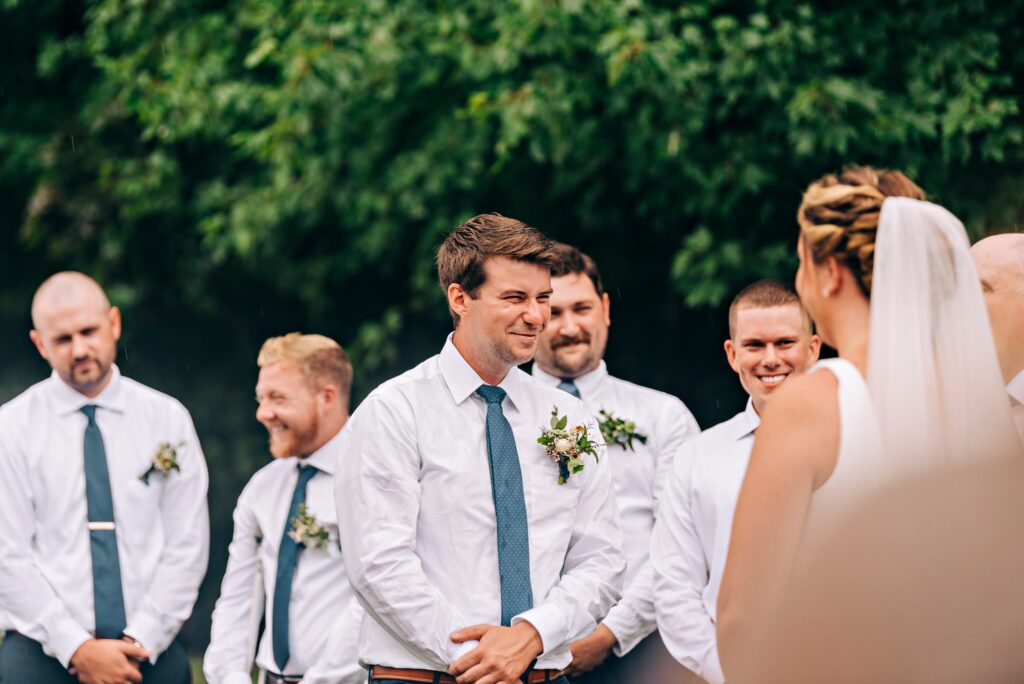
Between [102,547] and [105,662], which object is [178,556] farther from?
[105,662]

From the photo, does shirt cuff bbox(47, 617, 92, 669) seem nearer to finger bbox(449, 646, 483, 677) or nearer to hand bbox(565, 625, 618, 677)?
hand bbox(565, 625, 618, 677)

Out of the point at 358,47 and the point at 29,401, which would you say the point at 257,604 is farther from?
the point at 358,47

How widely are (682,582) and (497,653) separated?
1.16 metres

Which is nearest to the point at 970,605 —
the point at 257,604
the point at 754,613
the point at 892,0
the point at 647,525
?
the point at 754,613

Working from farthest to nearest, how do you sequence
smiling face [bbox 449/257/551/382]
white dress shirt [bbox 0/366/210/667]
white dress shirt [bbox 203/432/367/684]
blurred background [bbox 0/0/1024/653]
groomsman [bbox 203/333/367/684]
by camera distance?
blurred background [bbox 0/0/1024/653] < white dress shirt [bbox 0/366/210/667] < groomsman [bbox 203/333/367/684] < white dress shirt [bbox 203/432/367/684] < smiling face [bbox 449/257/551/382]

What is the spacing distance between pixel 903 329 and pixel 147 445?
3976 mm

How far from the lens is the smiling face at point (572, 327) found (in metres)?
5.54

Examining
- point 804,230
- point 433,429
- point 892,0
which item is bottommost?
point 433,429

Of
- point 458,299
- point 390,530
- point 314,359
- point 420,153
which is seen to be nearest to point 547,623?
point 390,530

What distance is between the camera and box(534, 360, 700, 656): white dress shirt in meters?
5.16

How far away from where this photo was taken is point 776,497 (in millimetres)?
2711

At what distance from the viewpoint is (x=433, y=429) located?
3.94 m

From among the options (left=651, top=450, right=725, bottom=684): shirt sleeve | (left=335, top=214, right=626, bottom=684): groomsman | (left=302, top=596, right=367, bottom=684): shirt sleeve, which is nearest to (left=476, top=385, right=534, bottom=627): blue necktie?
(left=335, top=214, right=626, bottom=684): groomsman

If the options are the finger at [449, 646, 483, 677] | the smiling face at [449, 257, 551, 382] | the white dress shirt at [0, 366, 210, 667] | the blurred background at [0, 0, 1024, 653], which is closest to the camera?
the finger at [449, 646, 483, 677]
